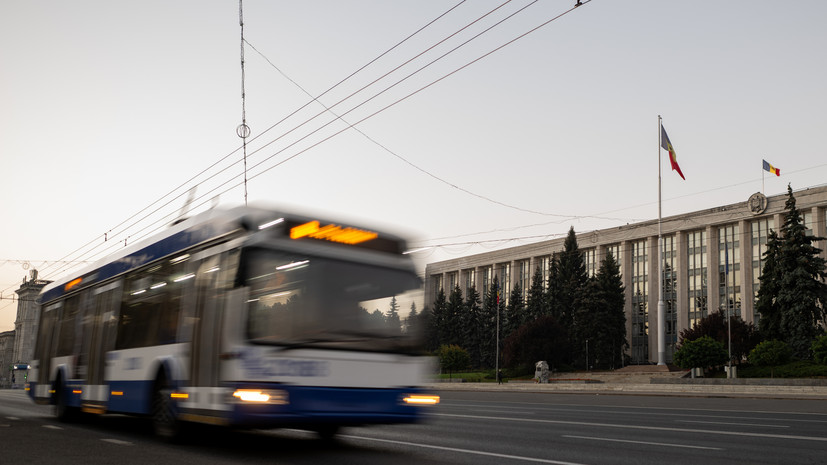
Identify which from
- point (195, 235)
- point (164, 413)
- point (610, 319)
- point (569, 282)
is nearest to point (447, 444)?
point (164, 413)

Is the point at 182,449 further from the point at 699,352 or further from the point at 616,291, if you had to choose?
the point at 616,291

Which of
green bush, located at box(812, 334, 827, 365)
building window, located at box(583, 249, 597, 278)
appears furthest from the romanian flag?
building window, located at box(583, 249, 597, 278)

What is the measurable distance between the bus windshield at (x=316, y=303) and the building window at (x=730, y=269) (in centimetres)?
7863

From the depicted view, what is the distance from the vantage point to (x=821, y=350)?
47719 mm

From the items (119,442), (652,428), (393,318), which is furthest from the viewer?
(652,428)

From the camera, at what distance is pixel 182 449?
9.25 meters

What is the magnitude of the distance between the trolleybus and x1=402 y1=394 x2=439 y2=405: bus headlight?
1 cm

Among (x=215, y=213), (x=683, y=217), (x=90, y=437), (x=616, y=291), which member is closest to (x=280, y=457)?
(x=215, y=213)

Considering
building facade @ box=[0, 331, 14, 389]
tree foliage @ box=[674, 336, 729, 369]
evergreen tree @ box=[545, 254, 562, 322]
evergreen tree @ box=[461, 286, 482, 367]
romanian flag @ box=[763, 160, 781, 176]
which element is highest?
romanian flag @ box=[763, 160, 781, 176]

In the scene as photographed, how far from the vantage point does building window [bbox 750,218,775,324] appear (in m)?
78.4

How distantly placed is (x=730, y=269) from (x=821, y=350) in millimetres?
35114

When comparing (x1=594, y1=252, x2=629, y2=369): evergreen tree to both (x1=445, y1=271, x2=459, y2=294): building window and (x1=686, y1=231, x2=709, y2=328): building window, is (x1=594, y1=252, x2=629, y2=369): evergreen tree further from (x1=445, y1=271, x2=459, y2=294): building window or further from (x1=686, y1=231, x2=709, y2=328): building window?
(x1=445, y1=271, x2=459, y2=294): building window

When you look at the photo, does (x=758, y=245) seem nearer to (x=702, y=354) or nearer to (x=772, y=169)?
(x=772, y=169)

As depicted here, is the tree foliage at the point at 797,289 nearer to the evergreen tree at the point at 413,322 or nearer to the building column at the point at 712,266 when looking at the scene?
the building column at the point at 712,266
